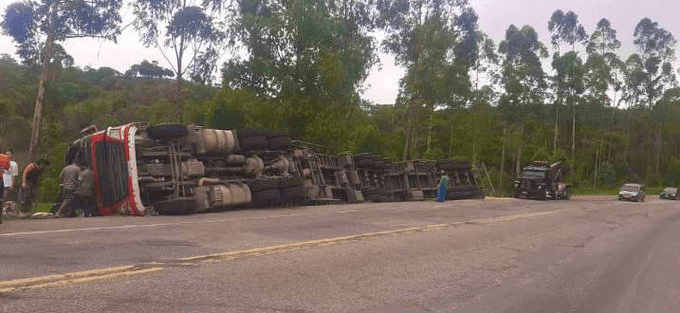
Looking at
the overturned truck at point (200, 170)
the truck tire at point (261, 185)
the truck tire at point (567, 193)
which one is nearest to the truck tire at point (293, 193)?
the overturned truck at point (200, 170)

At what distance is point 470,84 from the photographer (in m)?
49.6

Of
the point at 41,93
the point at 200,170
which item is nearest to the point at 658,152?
the point at 41,93

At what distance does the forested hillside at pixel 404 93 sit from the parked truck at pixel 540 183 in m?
4.15

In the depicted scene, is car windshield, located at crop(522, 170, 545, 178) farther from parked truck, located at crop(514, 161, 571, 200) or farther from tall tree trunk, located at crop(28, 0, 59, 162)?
tall tree trunk, located at crop(28, 0, 59, 162)

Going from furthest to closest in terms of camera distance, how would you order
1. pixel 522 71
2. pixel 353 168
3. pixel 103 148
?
pixel 522 71, pixel 353 168, pixel 103 148

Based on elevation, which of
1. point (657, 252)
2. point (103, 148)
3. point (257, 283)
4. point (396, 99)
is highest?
point (396, 99)

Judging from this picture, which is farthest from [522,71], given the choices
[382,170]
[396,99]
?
[382,170]

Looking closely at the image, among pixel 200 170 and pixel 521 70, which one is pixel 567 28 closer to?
pixel 521 70

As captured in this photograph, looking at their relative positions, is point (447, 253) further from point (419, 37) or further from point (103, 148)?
point (419, 37)

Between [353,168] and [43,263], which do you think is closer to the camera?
[43,263]

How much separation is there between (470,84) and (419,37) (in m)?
7.01

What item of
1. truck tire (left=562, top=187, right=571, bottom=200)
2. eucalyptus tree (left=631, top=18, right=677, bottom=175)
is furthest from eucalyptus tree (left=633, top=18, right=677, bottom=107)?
truck tire (left=562, top=187, right=571, bottom=200)

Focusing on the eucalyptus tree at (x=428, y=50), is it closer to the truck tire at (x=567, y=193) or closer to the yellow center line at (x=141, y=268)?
the truck tire at (x=567, y=193)

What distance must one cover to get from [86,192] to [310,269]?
8.29 metres
